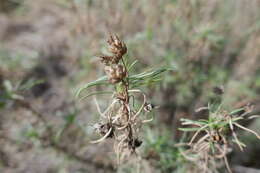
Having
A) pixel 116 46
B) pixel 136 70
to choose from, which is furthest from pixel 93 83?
pixel 136 70

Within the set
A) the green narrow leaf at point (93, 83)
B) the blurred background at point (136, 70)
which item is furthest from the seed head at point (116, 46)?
the blurred background at point (136, 70)

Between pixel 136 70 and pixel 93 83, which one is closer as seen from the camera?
pixel 93 83

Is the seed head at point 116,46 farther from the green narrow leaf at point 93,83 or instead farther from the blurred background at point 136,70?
the blurred background at point 136,70

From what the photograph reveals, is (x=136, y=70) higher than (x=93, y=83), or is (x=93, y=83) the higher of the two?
(x=136, y=70)

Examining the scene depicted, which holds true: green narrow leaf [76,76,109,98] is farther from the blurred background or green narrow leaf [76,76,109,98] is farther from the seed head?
the blurred background

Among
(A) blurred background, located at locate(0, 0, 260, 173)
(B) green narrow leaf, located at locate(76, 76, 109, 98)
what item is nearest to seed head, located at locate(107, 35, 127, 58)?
(B) green narrow leaf, located at locate(76, 76, 109, 98)

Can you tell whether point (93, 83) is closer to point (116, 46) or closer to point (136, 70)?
point (116, 46)

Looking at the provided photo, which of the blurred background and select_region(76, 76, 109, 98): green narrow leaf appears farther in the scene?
the blurred background

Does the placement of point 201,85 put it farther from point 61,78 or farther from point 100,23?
point 61,78
